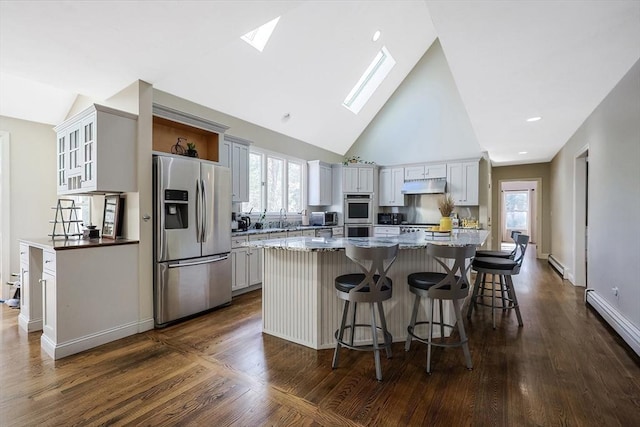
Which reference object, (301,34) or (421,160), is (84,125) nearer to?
(301,34)

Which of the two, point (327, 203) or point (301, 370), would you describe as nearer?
point (301, 370)

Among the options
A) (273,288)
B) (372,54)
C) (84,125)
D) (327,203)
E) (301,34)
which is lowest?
(273,288)

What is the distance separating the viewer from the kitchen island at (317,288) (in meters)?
2.70

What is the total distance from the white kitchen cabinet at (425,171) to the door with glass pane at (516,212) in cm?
727

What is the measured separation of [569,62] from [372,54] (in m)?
3.68

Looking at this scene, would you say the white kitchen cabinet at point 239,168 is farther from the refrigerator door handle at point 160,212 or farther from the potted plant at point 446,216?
the potted plant at point 446,216

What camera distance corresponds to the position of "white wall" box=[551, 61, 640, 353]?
9.14 feet

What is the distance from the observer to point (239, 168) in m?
4.81

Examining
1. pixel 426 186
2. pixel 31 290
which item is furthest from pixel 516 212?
pixel 31 290

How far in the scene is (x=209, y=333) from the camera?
312 cm

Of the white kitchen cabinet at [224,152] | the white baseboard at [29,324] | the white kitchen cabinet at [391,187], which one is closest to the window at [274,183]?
the white kitchen cabinet at [224,152]

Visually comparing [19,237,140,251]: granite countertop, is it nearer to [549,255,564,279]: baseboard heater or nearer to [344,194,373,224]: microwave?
[344,194,373,224]: microwave

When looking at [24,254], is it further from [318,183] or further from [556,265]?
[556,265]

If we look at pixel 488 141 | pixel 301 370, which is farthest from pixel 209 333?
pixel 488 141
